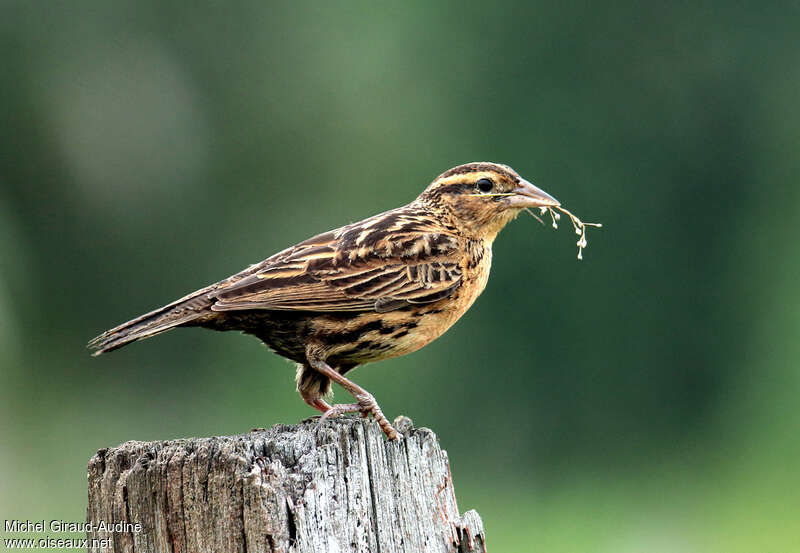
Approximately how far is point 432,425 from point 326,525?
1175cm

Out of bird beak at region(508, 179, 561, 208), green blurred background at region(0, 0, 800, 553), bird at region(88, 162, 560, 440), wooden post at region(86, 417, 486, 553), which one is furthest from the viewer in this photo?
green blurred background at region(0, 0, 800, 553)

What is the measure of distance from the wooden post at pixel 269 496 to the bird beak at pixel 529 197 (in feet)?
8.78

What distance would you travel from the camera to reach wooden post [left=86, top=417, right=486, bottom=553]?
4.46m

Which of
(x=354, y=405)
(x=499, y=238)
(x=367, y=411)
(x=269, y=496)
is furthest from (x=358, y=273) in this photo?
(x=499, y=238)

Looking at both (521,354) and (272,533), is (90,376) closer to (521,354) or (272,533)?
(521,354)

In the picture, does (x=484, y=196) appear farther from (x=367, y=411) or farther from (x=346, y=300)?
(x=367, y=411)

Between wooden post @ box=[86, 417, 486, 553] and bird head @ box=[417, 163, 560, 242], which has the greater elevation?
bird head @ box=[417, 163, 560, 242]

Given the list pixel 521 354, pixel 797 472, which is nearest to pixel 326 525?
pixel 797 472

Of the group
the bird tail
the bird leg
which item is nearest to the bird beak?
the bird leg

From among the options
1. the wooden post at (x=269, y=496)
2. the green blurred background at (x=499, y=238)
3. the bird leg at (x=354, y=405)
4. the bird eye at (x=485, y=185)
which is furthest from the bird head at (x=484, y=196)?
the green blurred background at (x=499, y=238)

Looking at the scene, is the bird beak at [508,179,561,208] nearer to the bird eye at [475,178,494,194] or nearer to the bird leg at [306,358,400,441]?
the bird eye at [475,178,494,194]

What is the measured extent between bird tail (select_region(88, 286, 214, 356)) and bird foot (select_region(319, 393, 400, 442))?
0.89 metres

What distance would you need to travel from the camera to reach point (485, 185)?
749 cm

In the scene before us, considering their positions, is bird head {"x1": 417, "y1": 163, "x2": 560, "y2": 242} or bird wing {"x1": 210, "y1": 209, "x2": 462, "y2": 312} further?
bird head {"x1": 417, "y1": 163, "x2": 560, "y2": 242}
